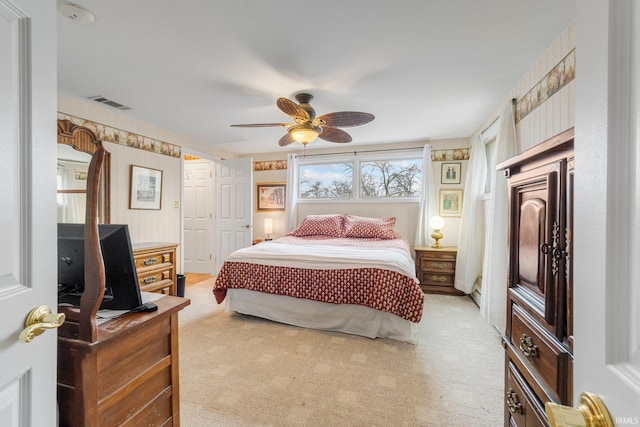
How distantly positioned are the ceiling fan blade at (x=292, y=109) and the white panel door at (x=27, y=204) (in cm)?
158

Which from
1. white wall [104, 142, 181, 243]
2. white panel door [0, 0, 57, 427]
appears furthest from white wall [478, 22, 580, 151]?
white wall [104, 142, 181, 243]

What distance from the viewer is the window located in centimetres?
450

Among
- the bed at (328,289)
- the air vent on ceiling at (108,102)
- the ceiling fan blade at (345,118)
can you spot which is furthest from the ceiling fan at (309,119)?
the air vent on ceiling at (108,102)

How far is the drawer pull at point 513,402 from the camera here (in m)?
0.99

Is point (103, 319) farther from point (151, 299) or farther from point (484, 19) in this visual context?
point (484, 19)

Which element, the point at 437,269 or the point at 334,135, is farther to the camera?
the point at 437,269

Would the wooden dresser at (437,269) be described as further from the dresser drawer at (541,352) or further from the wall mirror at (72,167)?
the wall mirror at (72,167)

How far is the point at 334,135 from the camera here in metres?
2.96

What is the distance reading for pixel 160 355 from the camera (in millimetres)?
1075

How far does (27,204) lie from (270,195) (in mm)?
4644

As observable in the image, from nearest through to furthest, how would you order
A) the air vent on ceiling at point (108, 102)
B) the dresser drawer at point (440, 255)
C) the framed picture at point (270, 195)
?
the air vent on ceiling at point (108, 102)
the dresser drawer at point (440, 255)
the framed picture at point (270, 195)

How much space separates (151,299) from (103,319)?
23 centimetres

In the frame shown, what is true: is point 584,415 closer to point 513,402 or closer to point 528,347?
point 528,347

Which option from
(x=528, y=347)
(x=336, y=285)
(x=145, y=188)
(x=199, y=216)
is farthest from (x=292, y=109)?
(x=199, y=216)
